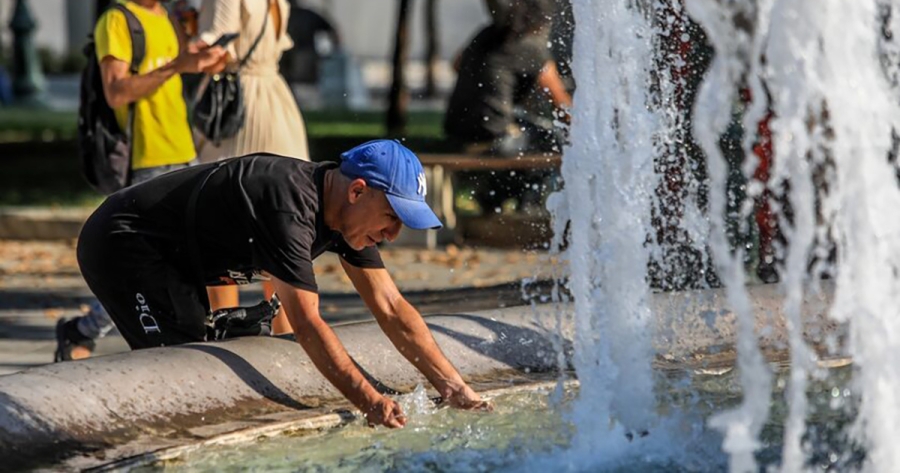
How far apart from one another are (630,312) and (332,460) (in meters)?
1.29

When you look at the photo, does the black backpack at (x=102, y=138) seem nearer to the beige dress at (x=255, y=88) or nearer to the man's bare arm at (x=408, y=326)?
the beige dress at (x=255, y=88)

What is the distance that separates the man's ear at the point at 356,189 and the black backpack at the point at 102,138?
87.7 inches

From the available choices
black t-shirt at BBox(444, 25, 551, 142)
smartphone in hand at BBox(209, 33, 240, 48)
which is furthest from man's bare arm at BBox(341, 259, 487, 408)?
black t-shirt at BBox(444, 25, 551, 142)

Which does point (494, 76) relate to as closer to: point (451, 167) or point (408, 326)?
point (451, 167)

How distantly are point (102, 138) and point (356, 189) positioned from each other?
7.59ft

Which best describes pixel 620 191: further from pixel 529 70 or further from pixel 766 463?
pixel 529 70

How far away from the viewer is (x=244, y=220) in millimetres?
4324

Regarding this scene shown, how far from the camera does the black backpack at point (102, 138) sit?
621cm

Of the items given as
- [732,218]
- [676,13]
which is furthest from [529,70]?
[676,13]

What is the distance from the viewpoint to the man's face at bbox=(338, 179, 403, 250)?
13.7ft

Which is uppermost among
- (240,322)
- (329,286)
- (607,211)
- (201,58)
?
(201,58)

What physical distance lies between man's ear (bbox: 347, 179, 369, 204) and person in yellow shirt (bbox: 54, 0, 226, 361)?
1779mm

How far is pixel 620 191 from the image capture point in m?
5.39

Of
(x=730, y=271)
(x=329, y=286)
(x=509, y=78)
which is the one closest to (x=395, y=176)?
(x=730, y=271)
